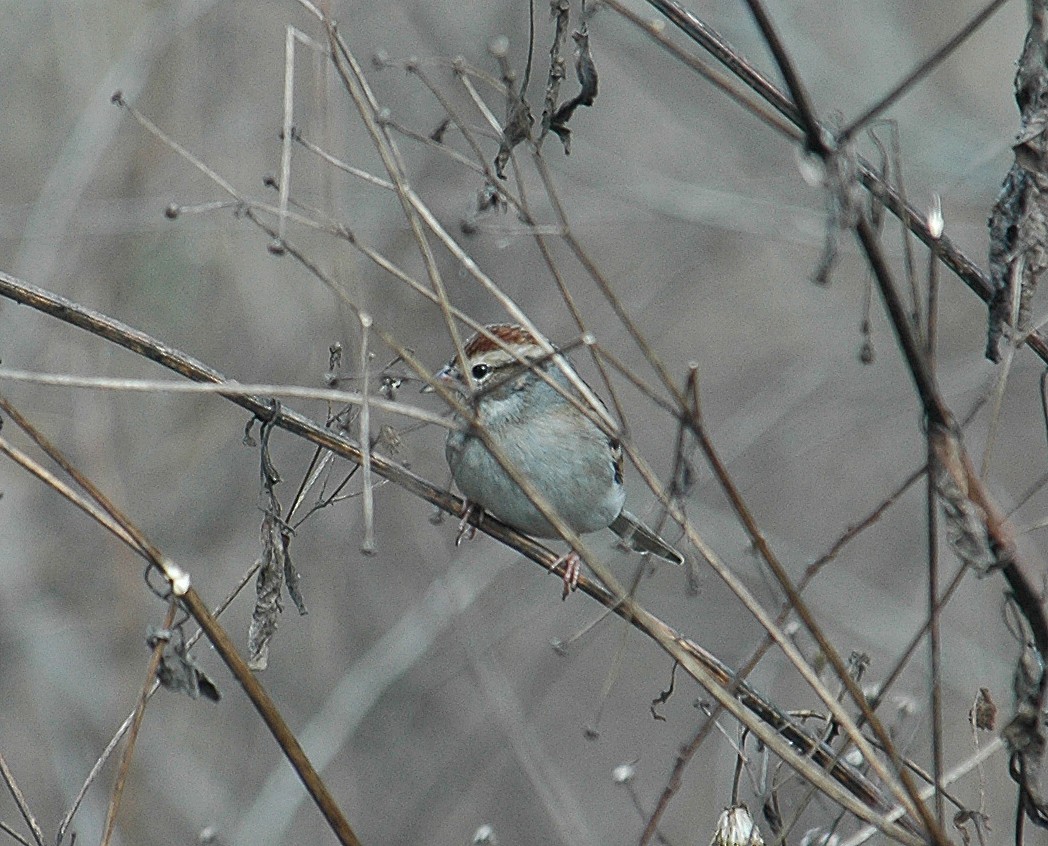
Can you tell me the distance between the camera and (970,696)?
16.9 feet

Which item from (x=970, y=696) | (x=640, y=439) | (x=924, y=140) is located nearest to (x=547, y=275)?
(x=640, y=439)

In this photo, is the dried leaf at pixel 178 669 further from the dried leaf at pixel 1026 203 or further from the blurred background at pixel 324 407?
the blurred background at pixel 324 407

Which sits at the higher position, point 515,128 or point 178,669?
point 515,128

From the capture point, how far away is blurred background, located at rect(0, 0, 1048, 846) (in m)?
5.09

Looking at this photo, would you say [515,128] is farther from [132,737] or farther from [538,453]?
[538,453]

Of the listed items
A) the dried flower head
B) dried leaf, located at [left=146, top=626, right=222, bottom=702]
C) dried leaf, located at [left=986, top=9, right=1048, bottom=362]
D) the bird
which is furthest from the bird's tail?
dried leaf, located at [left=146, top=626, right=222, bottom=702]

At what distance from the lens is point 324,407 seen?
530 centimetres

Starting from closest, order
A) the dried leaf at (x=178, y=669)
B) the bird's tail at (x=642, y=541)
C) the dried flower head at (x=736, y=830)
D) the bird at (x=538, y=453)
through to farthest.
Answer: the dried leaf at (x=178, y=669)
the dried flower head at (x=736, y=830)
the bird at (x=538, y=453)
the bird's tail at (x=642, y=541)

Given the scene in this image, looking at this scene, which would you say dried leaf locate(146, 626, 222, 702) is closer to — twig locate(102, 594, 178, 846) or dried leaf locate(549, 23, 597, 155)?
twig locate(102, 594, 178, 846)

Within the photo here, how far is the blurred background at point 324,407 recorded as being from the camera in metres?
5.09

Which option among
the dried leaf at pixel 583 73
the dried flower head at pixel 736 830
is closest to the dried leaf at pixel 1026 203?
the dried leaf at pixel 583 73

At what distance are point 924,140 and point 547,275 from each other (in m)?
1.81

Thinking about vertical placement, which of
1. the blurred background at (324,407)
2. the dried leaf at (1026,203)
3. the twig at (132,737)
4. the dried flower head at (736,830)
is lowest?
the dried flower head at (736,830)

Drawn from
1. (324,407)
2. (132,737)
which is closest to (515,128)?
(132,737)
